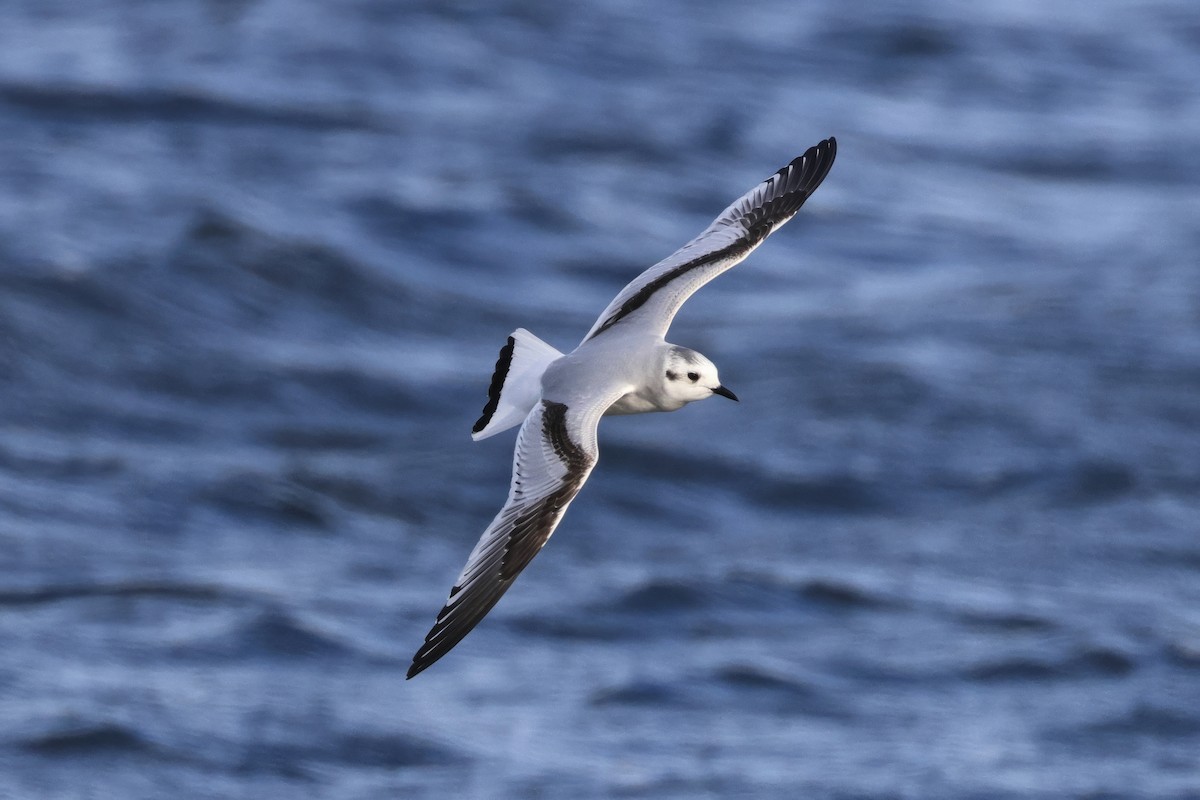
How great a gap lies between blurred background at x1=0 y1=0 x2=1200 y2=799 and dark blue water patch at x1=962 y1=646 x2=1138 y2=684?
0.03 metres

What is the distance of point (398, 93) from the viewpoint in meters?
26.6

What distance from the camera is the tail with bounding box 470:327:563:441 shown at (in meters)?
7.32

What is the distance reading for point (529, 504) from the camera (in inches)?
266

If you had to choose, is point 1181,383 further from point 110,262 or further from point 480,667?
point 110,262

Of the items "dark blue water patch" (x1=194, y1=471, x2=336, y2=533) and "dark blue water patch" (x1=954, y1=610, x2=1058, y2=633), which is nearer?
"dark blue water patch" (x1=954, y1=610, x2=1058, y2=633)

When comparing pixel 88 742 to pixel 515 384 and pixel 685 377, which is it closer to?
pixel 515 384

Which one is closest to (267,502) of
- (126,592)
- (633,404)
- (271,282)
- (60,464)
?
(126,592)

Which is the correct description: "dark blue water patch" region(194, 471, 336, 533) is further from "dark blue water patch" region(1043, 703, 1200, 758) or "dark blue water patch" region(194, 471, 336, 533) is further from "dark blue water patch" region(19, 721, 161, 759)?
"dark blue water patch" region(1043, 703, 1200, 758)

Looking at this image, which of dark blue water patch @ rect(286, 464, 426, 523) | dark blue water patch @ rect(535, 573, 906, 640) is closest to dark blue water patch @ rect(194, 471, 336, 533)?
dark blue water patch @ rect(286, 464, 426, 523)

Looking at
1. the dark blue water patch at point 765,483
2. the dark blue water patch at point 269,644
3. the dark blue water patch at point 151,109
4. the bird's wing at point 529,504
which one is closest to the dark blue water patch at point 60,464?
the dark blue water patch at point 269,644

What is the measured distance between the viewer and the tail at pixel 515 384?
7324 millimetres

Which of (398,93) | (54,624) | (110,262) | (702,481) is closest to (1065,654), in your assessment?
(702,481)

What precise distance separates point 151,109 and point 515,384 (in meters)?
18.1

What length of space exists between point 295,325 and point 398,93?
21.7 ft
